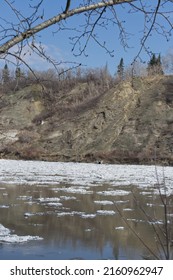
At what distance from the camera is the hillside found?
140ft

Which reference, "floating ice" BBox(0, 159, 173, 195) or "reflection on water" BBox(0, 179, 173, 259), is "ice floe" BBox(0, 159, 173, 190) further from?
"reflection on water" BBox(0, 179, 173, 259)

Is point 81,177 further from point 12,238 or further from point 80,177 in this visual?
point 12,238

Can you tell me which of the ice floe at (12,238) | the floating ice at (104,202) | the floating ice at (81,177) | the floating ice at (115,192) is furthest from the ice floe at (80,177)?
the ice floe at (12,238)

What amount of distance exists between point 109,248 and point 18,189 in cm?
899

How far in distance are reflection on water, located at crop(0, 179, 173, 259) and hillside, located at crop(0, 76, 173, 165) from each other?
945 inches

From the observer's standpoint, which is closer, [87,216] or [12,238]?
[12,238]

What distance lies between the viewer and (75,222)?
10.3 metres

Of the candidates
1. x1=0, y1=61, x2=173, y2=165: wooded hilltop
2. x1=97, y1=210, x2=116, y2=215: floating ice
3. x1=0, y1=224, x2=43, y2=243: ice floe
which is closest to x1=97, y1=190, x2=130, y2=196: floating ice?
x1=97, y1=210, x2=116, y2=215: floating ice

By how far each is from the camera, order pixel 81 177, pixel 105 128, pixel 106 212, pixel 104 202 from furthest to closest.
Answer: pixel 105 128 → pixel 81 177 → pixel 104 202 → pixel 106 212

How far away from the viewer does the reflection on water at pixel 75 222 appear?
7.70 meters

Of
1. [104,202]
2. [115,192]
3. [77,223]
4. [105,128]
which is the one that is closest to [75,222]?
[77,223]

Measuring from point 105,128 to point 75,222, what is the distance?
122 feet

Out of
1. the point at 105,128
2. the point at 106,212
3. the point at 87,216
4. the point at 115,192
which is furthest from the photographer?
the point at 105,128
